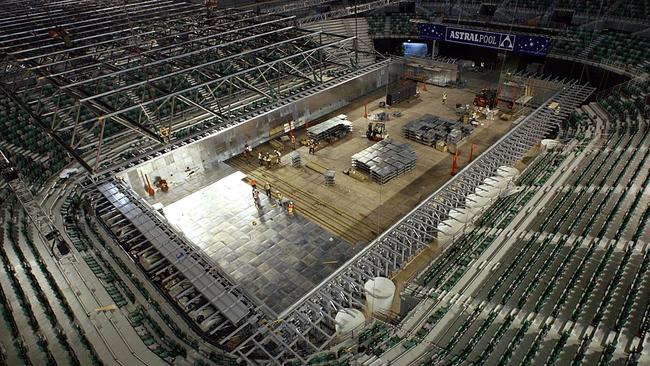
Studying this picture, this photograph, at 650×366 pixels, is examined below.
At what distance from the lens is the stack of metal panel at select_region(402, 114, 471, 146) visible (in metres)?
29.0

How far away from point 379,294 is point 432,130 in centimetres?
1746

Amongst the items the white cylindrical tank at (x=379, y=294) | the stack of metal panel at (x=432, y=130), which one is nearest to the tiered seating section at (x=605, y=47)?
the stack of metal panel at (x=432, y=130)

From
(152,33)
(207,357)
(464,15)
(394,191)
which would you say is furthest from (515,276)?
(464,15)

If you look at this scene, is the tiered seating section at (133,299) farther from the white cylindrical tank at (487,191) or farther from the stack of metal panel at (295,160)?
the white cylindrical tank at (487,191)

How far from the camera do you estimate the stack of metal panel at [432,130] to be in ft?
95.2

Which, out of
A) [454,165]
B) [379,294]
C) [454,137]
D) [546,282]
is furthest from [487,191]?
[379,294]

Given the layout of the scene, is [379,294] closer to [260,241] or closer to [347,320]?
[347,320]

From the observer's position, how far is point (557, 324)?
1366 cm

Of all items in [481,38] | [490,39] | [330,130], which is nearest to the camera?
[330,130]

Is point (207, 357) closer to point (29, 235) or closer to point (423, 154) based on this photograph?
point (29, 235)

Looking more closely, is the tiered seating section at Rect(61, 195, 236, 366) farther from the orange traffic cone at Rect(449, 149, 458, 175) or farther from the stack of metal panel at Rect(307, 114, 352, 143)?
the orange traffic cone at Rect(449, 149, 458, 175)

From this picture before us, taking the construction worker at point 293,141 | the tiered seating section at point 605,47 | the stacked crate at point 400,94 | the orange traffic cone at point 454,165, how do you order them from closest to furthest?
the orange traffic cone at point 454,165, the construction worker at point 293,141, the tiered seating section at point 605,47, the stacked crate at point 400,94

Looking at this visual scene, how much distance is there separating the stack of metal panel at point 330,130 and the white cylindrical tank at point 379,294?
15.7m

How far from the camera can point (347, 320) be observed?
14867mm
